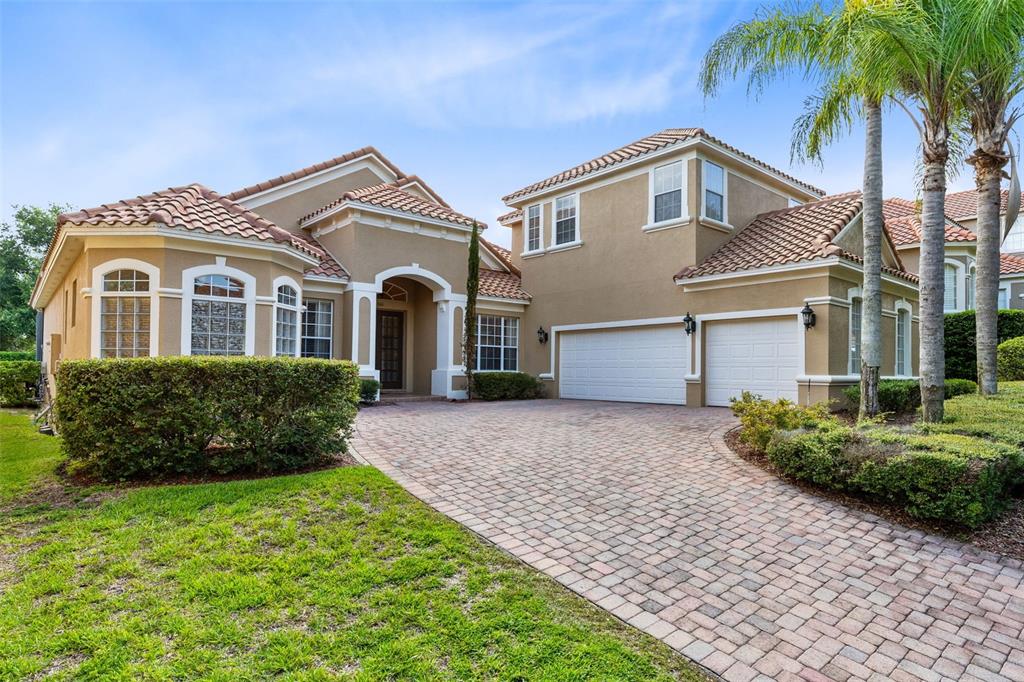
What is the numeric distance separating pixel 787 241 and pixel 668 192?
11.0 ft

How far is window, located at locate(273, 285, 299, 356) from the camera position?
38.7 feet

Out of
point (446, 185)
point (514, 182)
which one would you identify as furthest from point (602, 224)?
point (446, 185)

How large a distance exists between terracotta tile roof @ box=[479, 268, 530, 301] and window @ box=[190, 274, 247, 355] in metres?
7.81

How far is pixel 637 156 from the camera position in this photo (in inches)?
590

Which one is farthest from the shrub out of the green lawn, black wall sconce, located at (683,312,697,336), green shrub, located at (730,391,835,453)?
the green lawn

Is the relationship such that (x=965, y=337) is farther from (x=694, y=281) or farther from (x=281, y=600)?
(x=281, y=600)

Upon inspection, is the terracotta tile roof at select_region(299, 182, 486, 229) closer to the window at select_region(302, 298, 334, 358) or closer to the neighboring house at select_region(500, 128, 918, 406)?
the window at select_region(302, 298, 334, 358)

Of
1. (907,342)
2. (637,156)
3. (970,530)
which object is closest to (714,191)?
(637,156)

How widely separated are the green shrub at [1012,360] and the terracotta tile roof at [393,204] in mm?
16626

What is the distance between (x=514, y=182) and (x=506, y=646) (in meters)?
17.7

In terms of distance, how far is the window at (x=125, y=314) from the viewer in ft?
33.1

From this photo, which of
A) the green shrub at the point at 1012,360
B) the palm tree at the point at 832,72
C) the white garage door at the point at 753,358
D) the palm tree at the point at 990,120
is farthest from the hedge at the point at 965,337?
the palm tree at the point at 832,72

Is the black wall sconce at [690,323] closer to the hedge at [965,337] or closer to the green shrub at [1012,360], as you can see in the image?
the green shrub at [1012,360]

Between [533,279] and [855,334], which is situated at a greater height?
[533,279]
